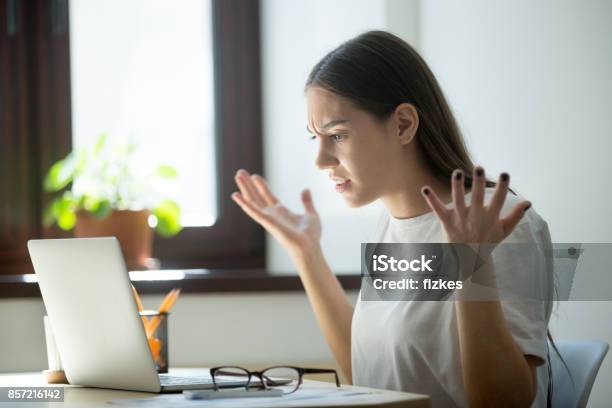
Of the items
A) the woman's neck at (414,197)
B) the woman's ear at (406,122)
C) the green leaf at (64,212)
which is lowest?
the green leaf at (64,212)

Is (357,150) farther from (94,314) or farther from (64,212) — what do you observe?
(64,212)

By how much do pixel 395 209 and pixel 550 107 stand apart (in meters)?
0.54

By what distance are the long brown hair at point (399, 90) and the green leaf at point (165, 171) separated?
1.20m

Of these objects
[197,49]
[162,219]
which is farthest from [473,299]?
[197,49]

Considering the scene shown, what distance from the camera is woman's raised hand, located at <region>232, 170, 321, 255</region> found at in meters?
1.79

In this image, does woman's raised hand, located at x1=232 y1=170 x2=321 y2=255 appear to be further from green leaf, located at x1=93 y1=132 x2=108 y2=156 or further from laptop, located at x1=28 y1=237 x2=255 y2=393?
green leaf, located at x1=93 y1=132 x2=108 y2=156

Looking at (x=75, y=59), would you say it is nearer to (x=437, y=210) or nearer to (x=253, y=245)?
(x=253, y=245)

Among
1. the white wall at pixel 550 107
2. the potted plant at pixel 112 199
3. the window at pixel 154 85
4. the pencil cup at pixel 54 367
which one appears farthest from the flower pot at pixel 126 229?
the pencil cup at pixel 54 367

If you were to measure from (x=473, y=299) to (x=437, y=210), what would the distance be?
0.16 m

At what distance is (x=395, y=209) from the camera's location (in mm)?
1825

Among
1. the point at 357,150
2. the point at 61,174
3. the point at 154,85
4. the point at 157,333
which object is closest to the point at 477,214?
the point at 357,150

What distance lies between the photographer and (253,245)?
3023 mm

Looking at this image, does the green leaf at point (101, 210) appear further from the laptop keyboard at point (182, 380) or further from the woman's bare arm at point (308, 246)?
the laptop keyboard at point (182, 380)

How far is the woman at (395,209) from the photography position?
1.52m
